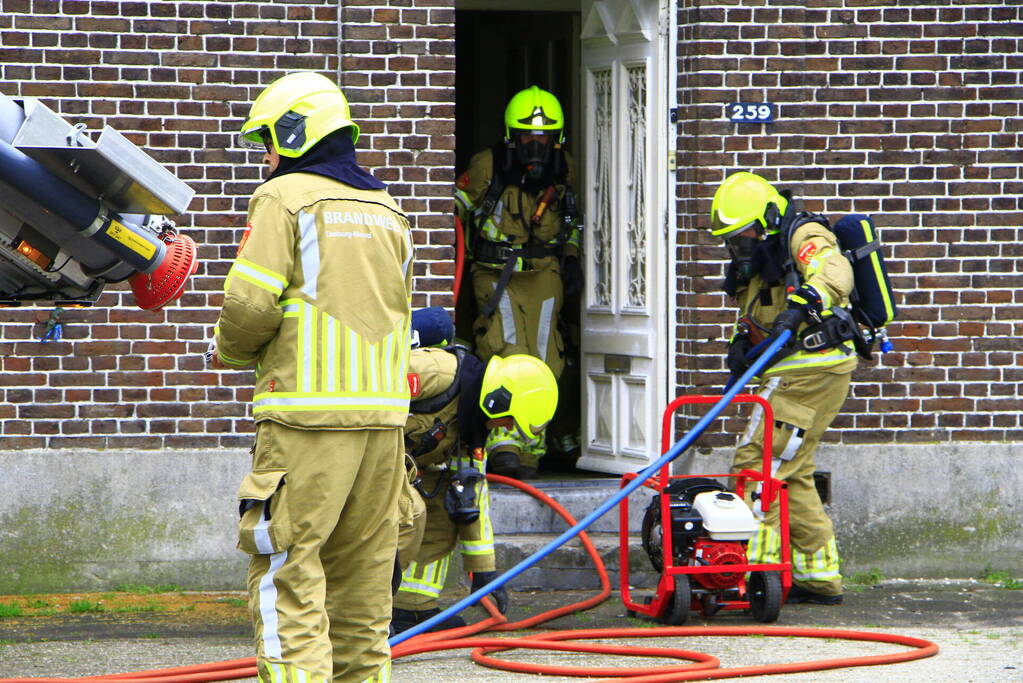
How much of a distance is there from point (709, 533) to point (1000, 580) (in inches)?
84.1

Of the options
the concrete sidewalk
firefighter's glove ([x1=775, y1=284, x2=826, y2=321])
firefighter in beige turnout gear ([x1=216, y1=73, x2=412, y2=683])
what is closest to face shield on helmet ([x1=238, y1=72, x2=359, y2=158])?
firefighter in beige turnout gear ([x1=216, y1=73, x2=412, y2=683])

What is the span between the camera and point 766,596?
263 inches

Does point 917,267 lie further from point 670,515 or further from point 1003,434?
point 670,515

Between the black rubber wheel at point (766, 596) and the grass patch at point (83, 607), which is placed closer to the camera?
the black rubber wheel at point (766, 596)

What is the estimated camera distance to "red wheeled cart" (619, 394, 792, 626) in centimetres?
661

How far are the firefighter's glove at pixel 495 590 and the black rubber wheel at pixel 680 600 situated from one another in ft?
2.51

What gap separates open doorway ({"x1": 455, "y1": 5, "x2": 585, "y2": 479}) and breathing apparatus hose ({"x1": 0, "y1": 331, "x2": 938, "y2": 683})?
2284mm

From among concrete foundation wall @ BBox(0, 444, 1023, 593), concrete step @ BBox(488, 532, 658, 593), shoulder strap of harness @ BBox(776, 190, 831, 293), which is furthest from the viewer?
concrete step @ BBox(488, 532, 658, 593)

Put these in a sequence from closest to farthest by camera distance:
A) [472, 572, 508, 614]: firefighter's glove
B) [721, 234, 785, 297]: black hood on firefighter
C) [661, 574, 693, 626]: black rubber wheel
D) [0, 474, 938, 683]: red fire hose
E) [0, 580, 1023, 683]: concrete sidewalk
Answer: [0, 474, 938, 683]: red fire hose → [0, 580, 1023, 683]: concrete sidewalk → [472, 572, 508, 614]: firefighter's glove → [661, 574, 693, 626]: black rubber wheel → [721, 234, 785, 297]: black hood on firefighter

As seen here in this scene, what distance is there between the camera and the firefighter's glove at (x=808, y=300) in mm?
6793

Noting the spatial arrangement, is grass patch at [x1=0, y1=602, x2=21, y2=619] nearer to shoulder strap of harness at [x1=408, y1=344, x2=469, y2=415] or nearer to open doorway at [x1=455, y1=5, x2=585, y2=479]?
shoulder strap of harness at [x1=408, y1=344, x2=469, y2=415]

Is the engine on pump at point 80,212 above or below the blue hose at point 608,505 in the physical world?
above

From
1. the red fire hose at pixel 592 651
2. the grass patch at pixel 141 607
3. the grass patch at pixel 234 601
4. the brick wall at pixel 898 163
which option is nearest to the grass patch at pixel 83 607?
the grass patch at pixel 141 607

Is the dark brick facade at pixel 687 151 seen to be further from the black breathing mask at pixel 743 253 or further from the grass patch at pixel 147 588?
the grass patch at pixel 147 588
